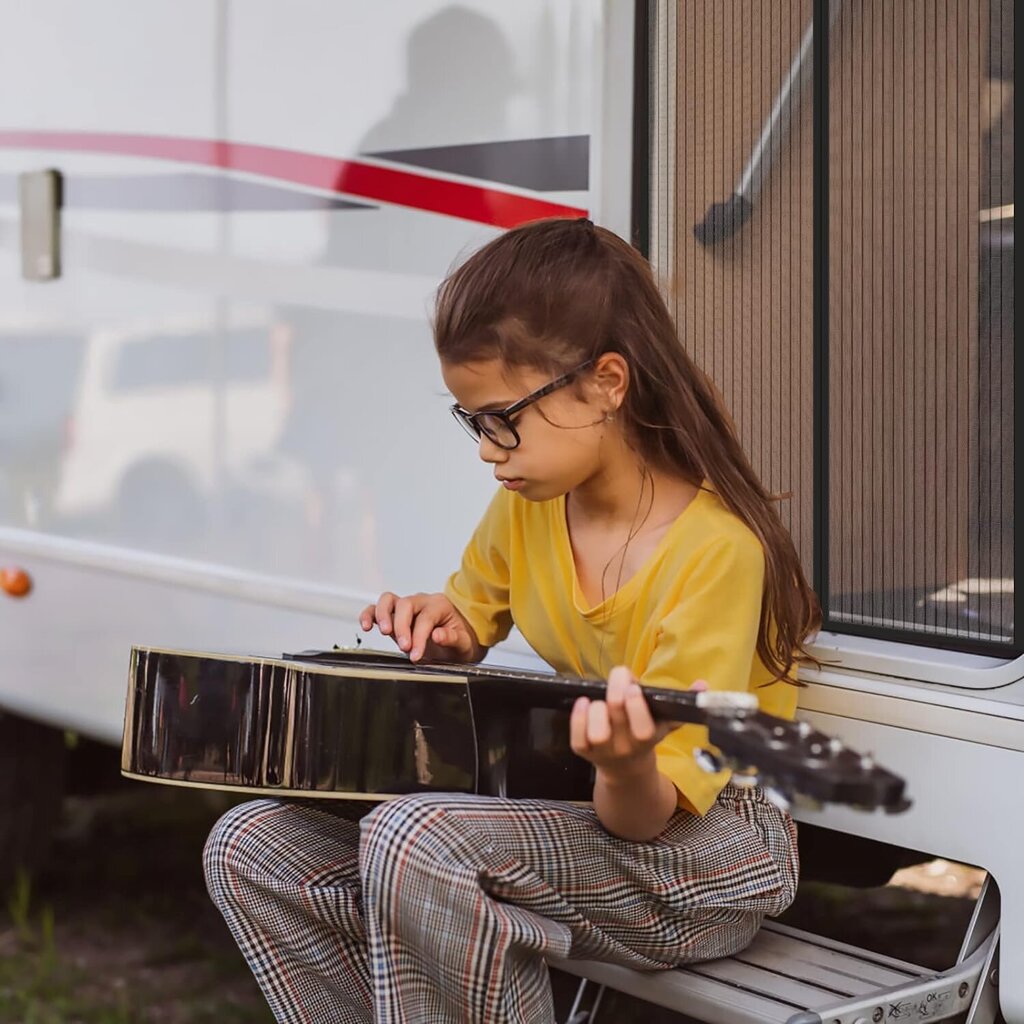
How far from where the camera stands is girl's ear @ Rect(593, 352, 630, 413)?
1.95 meters

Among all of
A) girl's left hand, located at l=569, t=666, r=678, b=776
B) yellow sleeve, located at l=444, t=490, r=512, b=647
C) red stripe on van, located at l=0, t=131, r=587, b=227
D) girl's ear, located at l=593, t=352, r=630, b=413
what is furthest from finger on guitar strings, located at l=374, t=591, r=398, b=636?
red stripe on van, located at l=0, t=131, r=587, b=227

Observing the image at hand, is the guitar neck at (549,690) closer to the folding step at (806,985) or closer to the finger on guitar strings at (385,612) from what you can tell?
the finger on guitar strings at (385,612)

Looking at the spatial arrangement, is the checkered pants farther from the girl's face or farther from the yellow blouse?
the girl's face

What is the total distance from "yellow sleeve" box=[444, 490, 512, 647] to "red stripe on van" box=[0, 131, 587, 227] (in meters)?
0.55

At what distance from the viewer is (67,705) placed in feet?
11.1

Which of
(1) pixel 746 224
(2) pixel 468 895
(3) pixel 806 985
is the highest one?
(1) pixel 746 224

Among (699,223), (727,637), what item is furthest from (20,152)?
(727,637)

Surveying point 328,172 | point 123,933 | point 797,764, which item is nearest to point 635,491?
point 797,764

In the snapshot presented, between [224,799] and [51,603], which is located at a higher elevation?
[51,603]

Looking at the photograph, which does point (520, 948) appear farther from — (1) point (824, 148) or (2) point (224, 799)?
(2) point (224, 799)

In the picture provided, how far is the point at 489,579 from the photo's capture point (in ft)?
7.53

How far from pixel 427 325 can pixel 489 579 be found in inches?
24.2

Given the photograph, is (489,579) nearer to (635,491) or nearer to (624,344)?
(635,491)

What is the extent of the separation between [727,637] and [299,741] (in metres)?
0.57
